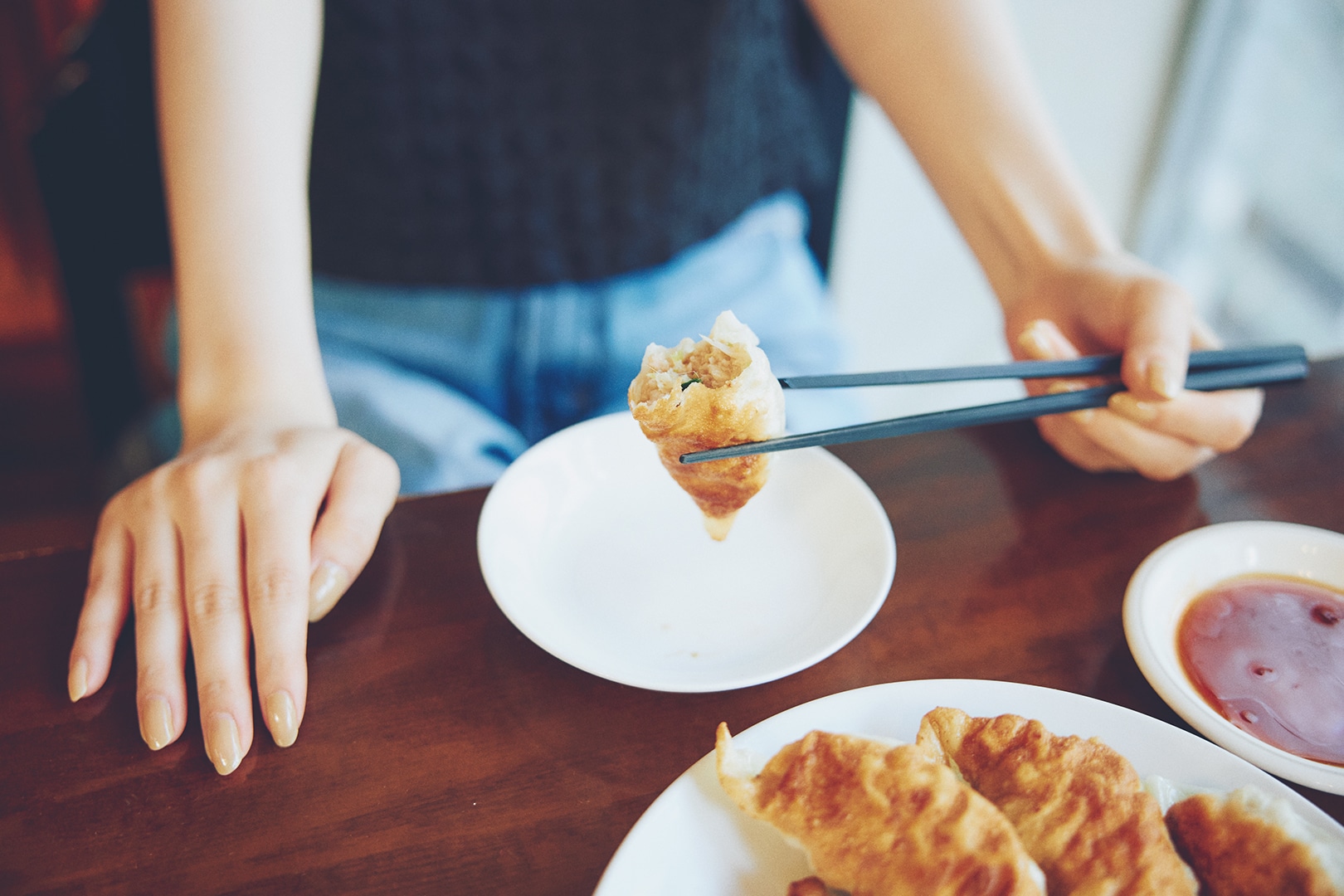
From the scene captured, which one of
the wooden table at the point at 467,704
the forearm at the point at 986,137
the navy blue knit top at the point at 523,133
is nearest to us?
the wooden table at the point at 467,704

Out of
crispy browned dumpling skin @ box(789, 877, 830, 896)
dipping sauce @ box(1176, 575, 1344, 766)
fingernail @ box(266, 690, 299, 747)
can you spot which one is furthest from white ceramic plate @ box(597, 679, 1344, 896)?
fingernail @ box(266, 690, 299, 747)

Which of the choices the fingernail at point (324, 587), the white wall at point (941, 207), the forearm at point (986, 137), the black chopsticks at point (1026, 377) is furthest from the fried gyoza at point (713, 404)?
the white wall at point (941, 207)

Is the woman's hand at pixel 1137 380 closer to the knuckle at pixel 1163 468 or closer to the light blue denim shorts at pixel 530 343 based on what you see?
the knuckle at pixel 1163 468

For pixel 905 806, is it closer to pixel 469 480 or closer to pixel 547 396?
pixel 469 480

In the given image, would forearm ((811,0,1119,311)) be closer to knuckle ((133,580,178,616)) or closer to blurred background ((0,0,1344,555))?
blurred background ((0,0,1344,555))

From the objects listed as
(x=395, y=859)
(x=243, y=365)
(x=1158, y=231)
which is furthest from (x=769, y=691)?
(x=1158, y=231)

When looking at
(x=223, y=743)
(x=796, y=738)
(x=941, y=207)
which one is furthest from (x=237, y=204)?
(x=941, y=207)

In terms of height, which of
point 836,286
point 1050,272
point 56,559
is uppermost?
point 1050,272
